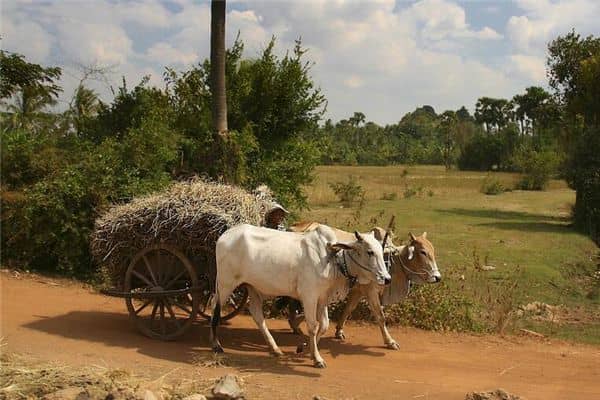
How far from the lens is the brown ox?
759 centimetres

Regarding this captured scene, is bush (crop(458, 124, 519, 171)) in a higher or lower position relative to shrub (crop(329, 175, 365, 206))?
higher

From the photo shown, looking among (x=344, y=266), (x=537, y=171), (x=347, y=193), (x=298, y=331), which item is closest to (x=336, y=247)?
(x=344, y=266)

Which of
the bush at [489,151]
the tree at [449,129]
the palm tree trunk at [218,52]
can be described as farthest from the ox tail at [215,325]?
the tree at [449,129]

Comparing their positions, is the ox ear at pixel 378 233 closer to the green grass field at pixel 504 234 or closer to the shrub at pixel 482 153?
the green grass field at pixel 504 234

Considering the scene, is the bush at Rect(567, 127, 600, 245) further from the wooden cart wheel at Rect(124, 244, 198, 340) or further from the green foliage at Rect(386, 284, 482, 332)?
the wooden cart wheel at Rect(124, 244, 198, 340)

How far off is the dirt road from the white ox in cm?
49

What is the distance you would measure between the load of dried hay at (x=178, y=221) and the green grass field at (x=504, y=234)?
3.63 metres

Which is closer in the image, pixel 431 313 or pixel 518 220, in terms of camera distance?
pixel 431 313

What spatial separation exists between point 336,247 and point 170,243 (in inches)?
82.3

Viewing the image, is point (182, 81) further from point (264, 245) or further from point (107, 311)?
point (264, 245)

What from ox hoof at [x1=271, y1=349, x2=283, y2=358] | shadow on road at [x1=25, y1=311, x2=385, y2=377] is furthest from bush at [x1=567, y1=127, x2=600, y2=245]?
ox hoof at [x1=271, y1=349, x2=283, y2=358]

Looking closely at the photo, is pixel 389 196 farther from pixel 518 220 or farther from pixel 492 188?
pixel 492 188

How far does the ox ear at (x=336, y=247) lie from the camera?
22.4ft

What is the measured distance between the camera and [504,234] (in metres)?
21.1
